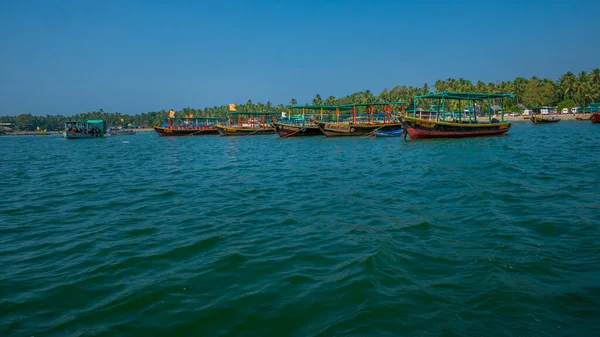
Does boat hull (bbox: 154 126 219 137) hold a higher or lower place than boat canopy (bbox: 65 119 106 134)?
lower

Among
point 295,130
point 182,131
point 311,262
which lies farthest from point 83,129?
point 311,262

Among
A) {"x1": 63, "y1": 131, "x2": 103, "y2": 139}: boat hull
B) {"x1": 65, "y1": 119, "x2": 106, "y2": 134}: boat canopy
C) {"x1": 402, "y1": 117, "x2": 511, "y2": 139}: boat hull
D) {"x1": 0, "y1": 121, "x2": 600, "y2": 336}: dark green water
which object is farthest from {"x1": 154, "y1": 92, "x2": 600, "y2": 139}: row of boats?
{"x1": 0, "y1": 121, "x2": 600, "y2": 336}: dark green water

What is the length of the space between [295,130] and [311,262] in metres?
44.9

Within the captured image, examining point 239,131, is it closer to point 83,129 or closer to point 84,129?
point 84,129

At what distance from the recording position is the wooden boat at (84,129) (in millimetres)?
70688

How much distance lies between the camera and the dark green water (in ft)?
13.7

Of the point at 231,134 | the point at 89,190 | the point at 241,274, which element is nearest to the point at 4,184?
→ the point at 89,190

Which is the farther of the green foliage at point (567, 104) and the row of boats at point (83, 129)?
the green foliage at point (567, 104)

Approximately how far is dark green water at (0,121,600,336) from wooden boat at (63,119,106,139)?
67678 mm

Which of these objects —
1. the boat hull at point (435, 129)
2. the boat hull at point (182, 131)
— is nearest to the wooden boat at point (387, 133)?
the boat hull at point (435, 129)

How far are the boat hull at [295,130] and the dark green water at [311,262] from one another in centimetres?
3848

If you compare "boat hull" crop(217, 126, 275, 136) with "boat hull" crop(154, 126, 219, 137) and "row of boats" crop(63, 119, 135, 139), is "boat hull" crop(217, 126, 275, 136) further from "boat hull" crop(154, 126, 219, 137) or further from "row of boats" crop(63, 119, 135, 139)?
"row of boats" crop(63, 119, 135, 139)

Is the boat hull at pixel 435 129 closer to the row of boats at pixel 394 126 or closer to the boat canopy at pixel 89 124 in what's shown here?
the row of boats at pixel 394 126

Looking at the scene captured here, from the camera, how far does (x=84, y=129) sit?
7431cm
